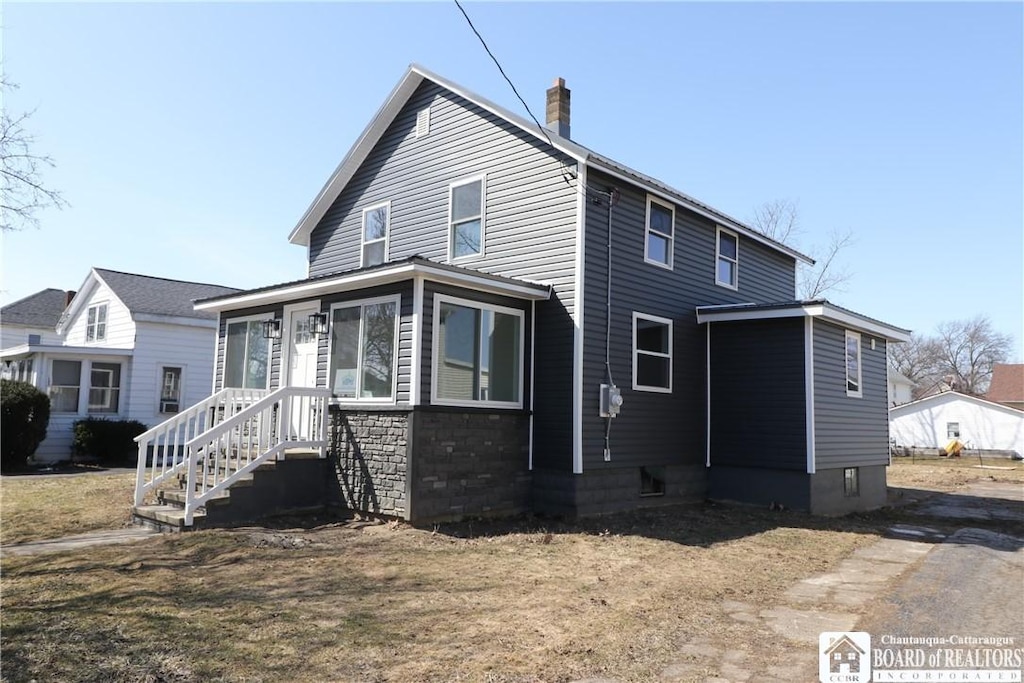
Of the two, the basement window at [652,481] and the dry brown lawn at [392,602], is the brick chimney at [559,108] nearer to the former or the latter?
the basement window at [652,481]

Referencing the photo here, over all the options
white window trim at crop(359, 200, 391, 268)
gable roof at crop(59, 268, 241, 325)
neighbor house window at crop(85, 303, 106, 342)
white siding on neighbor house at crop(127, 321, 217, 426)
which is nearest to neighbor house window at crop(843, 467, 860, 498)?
white window trim at crop(359, 200, 391, 268)

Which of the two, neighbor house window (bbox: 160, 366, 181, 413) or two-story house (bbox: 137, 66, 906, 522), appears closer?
two-story house (bbox: 137, 66, 906, 522)

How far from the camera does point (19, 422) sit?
1706 centimetres

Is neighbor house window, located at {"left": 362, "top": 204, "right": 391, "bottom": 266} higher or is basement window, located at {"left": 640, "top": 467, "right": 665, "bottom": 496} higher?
neighbor house window, located at {"left": 362, "top": 204, "right": 391, "bottom": 266}

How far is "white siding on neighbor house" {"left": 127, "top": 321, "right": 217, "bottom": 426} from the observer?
20422 mm

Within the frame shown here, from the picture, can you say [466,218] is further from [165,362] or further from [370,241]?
[165,362]

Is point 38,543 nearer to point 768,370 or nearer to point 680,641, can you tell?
point 680,641

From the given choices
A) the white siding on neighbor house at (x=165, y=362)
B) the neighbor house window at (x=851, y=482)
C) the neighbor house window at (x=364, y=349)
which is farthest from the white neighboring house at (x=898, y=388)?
the neighbor house window at (x=364, y=349)

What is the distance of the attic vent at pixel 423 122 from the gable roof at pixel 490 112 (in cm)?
51

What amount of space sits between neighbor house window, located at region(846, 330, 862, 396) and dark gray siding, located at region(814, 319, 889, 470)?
18 cm

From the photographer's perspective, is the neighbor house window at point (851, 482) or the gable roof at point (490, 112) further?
the neighbor house window at point (851, 482)

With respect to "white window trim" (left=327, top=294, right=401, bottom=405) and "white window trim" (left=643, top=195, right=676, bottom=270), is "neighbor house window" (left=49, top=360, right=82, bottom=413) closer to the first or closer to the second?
"white window trim" (left=327, top=294, right=401, bottom=405)

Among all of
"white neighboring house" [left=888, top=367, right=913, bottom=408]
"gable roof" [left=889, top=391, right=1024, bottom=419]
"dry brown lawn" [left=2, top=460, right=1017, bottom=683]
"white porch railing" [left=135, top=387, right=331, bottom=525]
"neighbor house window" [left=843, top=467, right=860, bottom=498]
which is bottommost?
"dry brown lawn" [left=2, top=460, right=1017, bottom=683]

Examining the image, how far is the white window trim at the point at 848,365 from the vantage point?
13.7 m
